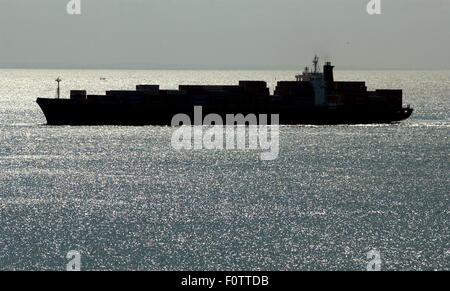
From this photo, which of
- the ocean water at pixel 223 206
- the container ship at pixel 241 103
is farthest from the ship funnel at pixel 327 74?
the ocean water at pixel 223 206

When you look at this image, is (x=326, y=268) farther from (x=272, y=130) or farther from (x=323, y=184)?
(x=272, y=130)

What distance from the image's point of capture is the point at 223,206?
66312 millimetres

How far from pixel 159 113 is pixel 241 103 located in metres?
10.0

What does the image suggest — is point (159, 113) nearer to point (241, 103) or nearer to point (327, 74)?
point (241, 103)

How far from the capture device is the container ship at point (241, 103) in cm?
12494

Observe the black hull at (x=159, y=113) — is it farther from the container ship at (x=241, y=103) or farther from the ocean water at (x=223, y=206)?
the ocean water at (x=223, y=206)

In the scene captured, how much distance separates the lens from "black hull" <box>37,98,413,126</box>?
124625 mm

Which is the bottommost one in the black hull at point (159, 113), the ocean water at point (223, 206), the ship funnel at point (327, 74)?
the ocean water at point (223, 206)

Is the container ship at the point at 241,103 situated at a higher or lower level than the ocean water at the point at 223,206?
higher

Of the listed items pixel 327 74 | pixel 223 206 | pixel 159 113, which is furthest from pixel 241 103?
pixel 223 206

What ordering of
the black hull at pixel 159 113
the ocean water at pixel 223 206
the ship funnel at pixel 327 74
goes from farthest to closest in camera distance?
the ship funnel at pixel 327 74 → the black hull at pixel 159 113 → the ocean water at pixel 223 206

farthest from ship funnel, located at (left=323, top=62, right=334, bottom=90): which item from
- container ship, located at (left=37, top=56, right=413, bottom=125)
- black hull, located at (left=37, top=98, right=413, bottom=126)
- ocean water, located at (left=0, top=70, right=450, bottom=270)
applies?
ocean water, located at (left=0, top=70, right=450, bottom=270)
